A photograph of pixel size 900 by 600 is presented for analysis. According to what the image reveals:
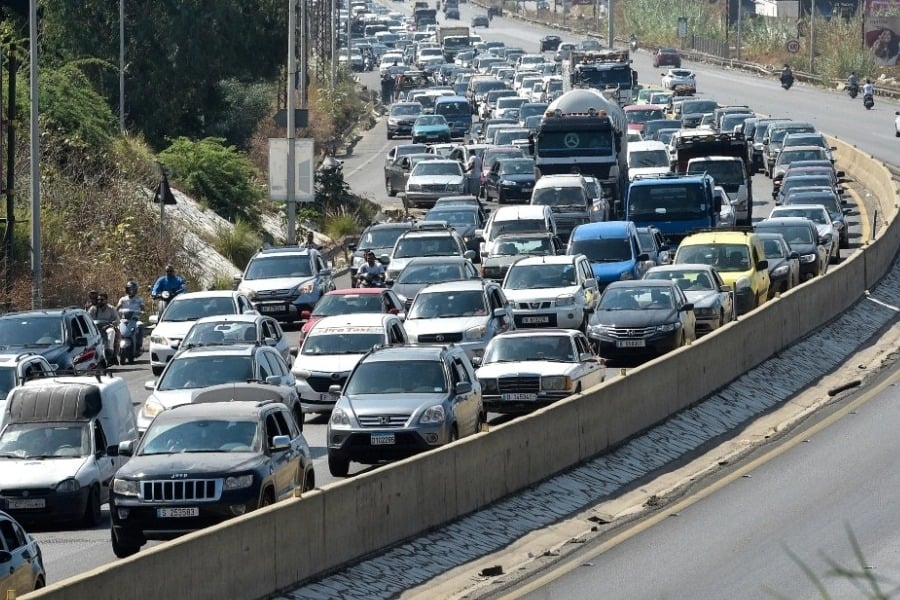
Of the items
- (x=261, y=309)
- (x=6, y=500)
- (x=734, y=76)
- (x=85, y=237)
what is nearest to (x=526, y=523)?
(x=6, y=500)

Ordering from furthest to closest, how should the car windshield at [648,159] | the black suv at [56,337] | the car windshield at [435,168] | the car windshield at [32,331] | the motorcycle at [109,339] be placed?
the car windshield at [435,168] → the car windshield at [648,159] → the motorcycle at [109,339] → the car windshield at [32,331] → the black suv at [56,337]

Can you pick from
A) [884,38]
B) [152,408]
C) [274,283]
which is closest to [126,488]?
[152,408]

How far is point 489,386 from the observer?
27.1 metres

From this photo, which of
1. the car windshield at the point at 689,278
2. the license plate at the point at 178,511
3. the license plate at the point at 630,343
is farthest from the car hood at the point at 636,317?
the license plate at the point at 178,511

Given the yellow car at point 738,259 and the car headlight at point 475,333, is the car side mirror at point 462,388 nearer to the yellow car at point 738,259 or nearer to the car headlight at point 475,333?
the car headlight at point 475,333

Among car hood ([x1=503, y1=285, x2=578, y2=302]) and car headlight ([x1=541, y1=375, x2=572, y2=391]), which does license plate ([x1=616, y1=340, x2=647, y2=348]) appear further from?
car headlight ([x1=541, y1=375, x2=572, y2=391])

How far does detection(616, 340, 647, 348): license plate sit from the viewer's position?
1252 inches

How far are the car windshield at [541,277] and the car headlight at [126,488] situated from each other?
17.0 metres

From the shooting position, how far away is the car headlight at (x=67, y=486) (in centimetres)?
2067

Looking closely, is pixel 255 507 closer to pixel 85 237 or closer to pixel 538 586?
pixel 538 586

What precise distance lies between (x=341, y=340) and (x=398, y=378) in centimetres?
434

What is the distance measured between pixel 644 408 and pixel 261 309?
12982mm

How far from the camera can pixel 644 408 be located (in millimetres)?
27125

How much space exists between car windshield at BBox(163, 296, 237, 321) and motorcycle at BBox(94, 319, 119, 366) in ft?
4.08
